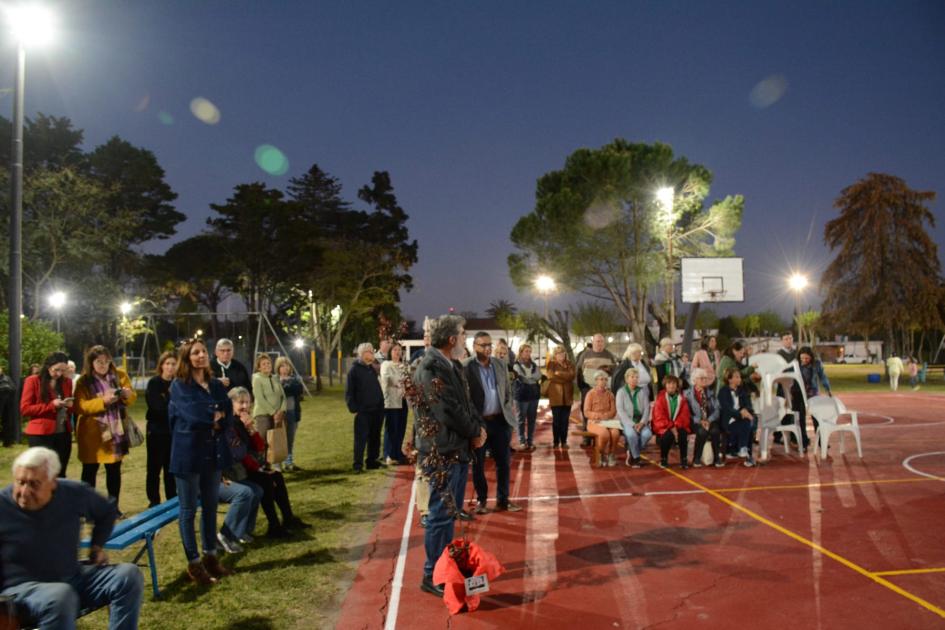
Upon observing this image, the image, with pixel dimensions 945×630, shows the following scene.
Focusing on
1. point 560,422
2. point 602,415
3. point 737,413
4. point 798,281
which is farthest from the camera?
point 798,281

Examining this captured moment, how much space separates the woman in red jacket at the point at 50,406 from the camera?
281 inches

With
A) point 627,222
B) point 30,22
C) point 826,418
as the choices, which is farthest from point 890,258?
point 30,22

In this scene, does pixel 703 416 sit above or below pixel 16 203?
below

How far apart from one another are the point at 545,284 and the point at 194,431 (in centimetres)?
3138

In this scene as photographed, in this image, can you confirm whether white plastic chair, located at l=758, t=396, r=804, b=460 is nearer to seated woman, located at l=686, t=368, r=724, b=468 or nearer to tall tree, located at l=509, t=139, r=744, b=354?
seated woman, located at l=686, t=368, r=724, b=468

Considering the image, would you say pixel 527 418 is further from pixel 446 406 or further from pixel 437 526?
pixel 446 406

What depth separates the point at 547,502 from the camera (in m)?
7.30

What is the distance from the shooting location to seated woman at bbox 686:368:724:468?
9.25 meters

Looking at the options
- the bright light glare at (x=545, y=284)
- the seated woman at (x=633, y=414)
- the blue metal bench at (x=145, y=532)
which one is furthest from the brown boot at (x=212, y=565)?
the bright light glare at (x=545, y=284)

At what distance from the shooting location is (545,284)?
3553 centimetres

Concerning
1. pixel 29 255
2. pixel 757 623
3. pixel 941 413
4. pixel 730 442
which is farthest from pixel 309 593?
pixel 29 255

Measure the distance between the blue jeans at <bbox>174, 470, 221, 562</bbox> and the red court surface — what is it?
45.2 inches

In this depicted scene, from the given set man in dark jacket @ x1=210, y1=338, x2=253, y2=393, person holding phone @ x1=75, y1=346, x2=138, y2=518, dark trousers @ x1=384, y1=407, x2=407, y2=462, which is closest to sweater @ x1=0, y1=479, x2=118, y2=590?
A: person holding phone @ x1=75, y1=346, x2=138, y2=518

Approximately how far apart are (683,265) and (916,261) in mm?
21729
